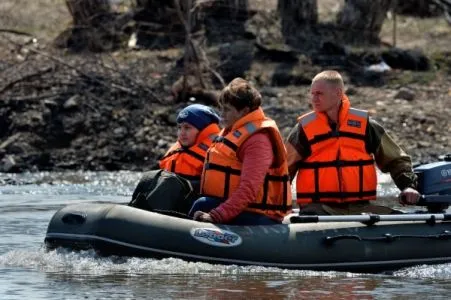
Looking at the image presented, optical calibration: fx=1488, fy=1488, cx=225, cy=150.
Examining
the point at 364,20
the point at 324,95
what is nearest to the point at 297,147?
the point at 324,95

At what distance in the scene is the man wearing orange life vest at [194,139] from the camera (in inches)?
389

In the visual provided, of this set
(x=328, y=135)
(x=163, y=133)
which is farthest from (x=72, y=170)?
(x=328, y=135)

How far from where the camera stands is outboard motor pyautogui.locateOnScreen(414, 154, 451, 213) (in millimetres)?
9695

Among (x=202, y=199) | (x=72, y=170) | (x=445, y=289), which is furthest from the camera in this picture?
(x=72, y=170)

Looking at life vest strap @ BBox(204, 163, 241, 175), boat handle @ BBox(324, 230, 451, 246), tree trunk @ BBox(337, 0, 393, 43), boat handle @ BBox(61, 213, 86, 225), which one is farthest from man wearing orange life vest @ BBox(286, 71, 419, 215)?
tree trunk @ BBox(337, 0, 393, 43)

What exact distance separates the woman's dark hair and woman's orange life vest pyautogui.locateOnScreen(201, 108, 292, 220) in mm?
65

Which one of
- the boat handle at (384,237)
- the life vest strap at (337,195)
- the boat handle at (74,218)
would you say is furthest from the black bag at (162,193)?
the boat handle at (384,237)

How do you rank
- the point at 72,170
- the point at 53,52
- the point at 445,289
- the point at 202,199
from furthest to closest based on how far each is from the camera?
the point at 53,52 → the point at 72,170 → the point at 202,199 → the point at 445,289

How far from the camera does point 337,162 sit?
9594 millimetres

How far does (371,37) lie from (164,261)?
1241 cm

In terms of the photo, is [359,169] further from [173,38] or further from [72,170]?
[173,38]

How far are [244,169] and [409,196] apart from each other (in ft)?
3.90

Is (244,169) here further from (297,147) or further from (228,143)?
(297,147)

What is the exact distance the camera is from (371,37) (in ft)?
69.3
